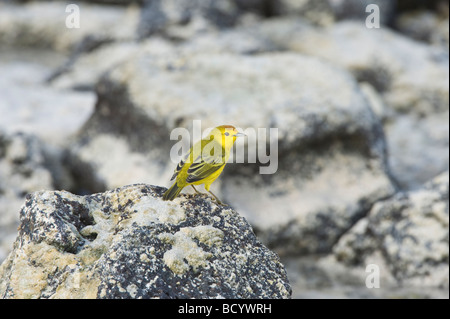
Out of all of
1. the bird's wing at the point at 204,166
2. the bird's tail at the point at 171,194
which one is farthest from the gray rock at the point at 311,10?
the bird's tail at the point at 171,194

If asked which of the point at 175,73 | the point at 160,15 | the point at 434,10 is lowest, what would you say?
the point at 175,73

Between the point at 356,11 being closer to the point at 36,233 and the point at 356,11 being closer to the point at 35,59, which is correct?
the point at 35,59

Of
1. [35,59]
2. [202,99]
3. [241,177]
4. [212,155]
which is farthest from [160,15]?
[212,155]

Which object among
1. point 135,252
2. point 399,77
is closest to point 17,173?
point 135,252

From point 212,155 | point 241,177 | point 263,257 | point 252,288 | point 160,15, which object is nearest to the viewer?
point 252,288

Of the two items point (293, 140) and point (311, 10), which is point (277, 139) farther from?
point (311, 10)

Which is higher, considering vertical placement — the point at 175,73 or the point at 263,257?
the point at 175,73

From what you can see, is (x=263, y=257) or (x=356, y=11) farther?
(x=356, y=11)
